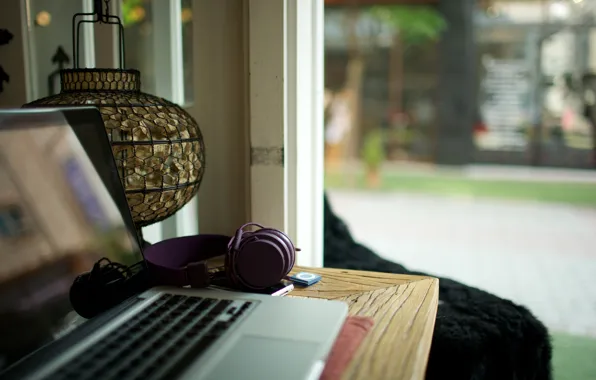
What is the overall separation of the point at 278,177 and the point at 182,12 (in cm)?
43

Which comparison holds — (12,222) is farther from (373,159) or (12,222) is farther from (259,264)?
(373,159)

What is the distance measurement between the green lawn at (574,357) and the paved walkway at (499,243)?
113 mm

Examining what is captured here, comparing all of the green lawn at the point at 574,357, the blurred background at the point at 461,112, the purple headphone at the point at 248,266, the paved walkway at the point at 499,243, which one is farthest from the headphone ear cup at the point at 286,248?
the blurred background at the point at 461,112

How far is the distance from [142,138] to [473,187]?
5659mm

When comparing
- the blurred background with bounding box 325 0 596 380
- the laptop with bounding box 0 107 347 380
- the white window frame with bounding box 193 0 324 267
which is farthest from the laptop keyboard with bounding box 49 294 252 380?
the blurred background with bounding box 325 0 596 380

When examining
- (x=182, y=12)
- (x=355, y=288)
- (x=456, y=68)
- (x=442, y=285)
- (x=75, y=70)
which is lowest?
(x=442, y=285)

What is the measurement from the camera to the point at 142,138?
0.73 metres

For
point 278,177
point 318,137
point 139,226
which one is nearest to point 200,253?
point 139,226

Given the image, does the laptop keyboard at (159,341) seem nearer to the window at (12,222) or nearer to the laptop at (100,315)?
the laptop at (100,315)

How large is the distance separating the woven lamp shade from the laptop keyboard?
0.16m

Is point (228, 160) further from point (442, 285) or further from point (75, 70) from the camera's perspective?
point (442, 285)

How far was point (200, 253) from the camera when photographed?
860 mm

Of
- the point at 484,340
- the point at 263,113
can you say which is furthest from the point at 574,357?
the point at 263,113

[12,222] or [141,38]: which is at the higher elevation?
[141,38]
